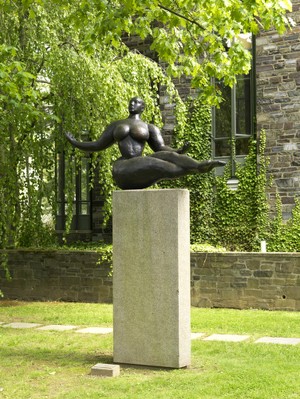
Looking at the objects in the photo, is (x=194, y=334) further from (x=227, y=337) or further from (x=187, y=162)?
(x=187, y=162)

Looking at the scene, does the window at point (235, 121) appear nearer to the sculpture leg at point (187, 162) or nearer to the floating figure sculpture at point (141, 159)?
the floating figure sculpture at point (141, 159)

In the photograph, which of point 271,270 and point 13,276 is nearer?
point 271,270

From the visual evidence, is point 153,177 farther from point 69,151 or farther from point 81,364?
point 69,151

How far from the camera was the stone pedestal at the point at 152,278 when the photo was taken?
811cm

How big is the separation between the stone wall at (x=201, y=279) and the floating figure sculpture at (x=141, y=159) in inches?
224

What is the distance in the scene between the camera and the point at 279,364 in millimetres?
8312

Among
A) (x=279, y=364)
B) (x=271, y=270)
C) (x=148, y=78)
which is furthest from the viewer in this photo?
(x=148, y=78)

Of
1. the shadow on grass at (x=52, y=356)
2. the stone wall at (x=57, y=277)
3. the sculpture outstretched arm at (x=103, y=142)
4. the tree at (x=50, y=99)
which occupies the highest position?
the tree at (x=50, y=99)

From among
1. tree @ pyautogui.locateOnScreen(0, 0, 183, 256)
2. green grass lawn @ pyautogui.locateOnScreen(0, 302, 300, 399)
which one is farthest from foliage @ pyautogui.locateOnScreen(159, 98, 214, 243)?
green grass lawn @ pyautogui.locateOnScreen(0, 302, 300, 399)

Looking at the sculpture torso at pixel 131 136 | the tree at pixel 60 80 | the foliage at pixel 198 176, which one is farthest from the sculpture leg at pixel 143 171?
Result: the foliage at pixel 198 176

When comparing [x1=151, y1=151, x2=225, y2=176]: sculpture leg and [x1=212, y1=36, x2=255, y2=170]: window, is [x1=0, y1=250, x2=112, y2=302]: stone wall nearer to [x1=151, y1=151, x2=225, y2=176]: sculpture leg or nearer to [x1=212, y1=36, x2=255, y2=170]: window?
[x1=212, y1=36, x2=255, y2=170]: window

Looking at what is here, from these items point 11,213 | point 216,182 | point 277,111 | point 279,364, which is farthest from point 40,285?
point 279,364

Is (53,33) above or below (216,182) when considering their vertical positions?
above

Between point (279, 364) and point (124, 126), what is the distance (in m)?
3.21
